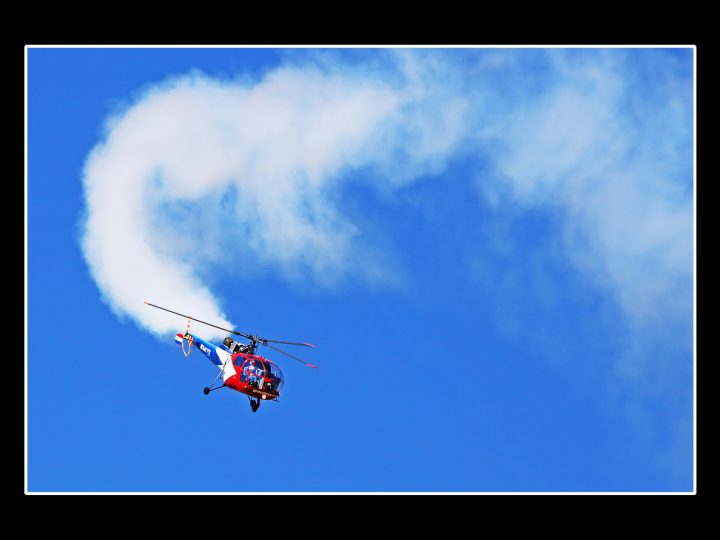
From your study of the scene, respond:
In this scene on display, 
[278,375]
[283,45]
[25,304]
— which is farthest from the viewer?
[278,375]

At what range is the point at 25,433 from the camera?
52.3 m

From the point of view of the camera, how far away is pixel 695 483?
52.9m

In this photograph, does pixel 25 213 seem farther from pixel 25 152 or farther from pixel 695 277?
pixel 695 277

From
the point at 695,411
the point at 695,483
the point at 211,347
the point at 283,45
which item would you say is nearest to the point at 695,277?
the point at 695,411

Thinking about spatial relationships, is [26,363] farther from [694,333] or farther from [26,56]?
[694,333]

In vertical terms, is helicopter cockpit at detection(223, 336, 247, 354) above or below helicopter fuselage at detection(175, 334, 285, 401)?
above

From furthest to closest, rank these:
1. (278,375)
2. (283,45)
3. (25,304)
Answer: (278,375)
(283,45)
(25,304)

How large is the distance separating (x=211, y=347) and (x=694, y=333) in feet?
106

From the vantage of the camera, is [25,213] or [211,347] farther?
[211,347]

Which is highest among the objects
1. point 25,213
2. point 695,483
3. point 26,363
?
point 25,213

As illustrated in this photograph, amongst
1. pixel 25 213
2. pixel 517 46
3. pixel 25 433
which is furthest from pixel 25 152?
pixel 517 46

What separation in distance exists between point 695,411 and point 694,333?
4207 mm

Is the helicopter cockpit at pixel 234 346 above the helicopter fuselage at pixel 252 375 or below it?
above

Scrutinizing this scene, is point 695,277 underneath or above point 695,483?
above
